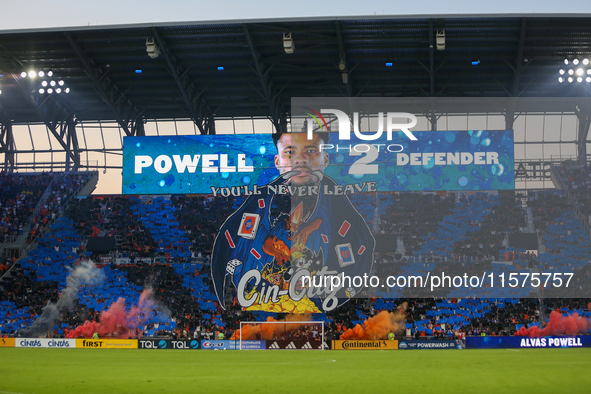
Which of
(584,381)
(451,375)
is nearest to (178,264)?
(451,375)

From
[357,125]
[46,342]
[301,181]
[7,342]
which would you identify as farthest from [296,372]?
[357,125]

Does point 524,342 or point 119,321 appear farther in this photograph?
point 119,321

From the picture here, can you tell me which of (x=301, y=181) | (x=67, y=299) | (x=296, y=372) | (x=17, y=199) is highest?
(x=301, y=181)

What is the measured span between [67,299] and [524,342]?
26901mm

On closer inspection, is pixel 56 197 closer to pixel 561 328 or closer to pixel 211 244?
pixel 211 244

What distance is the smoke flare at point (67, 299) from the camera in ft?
112

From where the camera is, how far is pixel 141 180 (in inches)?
1561

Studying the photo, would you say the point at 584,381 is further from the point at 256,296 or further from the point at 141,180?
the point at 141,180

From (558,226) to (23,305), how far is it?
34.2 m

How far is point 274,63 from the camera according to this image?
118ft

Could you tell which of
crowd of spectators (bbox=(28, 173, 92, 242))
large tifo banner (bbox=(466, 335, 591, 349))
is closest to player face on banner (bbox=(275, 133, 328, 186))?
large tifo banner (bbox=(466, 335, 591, 349))

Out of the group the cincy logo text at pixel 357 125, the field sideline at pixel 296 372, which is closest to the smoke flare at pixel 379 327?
the field sideline at pixel 296 372

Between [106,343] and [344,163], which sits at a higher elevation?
[344,163]

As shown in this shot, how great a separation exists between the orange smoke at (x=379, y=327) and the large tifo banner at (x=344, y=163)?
28.2 ft
